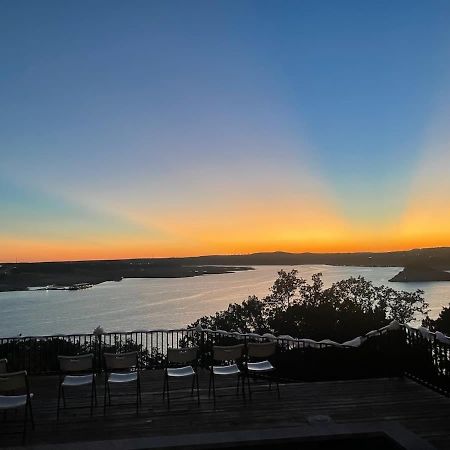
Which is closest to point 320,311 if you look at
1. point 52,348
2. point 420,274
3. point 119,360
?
point 52,348

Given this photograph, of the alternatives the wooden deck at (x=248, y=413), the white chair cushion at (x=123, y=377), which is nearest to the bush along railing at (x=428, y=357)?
the wooden deck at (x=248, y=413)

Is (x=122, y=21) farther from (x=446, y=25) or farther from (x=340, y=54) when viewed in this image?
(x=446, y=25)

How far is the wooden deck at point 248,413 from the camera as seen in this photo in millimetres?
5543

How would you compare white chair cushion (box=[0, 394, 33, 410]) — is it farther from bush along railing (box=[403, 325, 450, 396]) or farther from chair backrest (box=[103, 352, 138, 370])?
bush along railing (box=[403, 325, 450, 396])

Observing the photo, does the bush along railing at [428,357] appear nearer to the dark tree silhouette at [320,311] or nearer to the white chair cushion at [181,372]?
the white chair cushion at [181,372]

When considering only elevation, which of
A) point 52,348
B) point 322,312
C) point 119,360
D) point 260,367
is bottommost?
point 322,312

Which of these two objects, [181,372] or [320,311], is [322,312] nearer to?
[320,311]

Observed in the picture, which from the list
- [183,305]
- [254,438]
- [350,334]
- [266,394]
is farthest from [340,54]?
[183,305]

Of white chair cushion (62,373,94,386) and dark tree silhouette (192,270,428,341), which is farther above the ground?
white chair cushion (62,373,94,386)

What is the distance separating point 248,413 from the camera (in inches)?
246

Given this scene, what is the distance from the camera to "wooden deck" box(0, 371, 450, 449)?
5.54 metres

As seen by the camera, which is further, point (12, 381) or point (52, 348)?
point (52, 348)

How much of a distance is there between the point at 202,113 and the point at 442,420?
11.4 m

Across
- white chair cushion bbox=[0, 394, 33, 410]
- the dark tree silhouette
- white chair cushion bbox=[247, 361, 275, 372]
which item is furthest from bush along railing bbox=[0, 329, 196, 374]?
the dark tree silhouette
